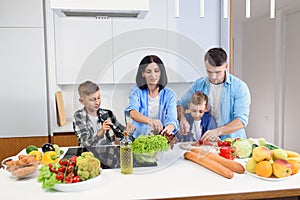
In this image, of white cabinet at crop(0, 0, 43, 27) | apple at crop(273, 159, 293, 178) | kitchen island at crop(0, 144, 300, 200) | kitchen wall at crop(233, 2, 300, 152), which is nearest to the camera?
kitchen island at crop(0, 144, 300, 200)

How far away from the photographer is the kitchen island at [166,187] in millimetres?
1101

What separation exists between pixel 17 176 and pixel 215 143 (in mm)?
1071

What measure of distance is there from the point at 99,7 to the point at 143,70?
47cm

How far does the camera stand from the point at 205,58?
2049 millimetres

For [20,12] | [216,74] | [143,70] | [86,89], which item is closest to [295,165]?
[216,74]

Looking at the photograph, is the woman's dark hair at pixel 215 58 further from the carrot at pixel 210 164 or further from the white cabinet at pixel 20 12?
the white cabinet at pixel 20 12

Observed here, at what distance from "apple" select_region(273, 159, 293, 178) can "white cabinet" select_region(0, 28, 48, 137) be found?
2.05 metres

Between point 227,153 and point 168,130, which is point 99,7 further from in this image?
point 227,153

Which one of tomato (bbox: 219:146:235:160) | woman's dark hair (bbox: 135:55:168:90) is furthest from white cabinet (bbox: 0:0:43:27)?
tomato (bbox: 219:146:235:160)

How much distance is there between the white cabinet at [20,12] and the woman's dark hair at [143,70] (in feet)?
3.94

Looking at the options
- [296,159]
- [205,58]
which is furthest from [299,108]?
[296,159]

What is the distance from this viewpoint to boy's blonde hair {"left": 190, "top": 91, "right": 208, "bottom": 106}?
6.09 feet

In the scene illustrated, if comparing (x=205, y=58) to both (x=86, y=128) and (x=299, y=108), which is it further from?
(x=299, y=108)

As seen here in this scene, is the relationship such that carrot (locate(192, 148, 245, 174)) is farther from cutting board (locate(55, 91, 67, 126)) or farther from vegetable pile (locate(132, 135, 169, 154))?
cutting board (locate(55, 91, 67, 126))
